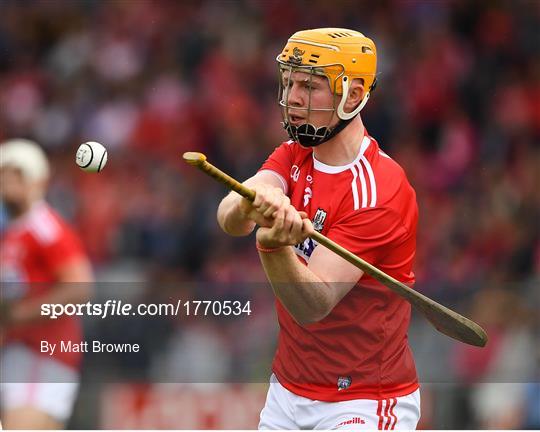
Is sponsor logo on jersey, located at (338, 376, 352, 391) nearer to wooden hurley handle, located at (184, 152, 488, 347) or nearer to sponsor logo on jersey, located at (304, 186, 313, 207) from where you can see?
wooden hurley handle, located at (184, 152, 488, 347)

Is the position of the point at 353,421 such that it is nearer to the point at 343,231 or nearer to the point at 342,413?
the point at 342,413

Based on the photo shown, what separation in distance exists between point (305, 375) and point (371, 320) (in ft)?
0.90

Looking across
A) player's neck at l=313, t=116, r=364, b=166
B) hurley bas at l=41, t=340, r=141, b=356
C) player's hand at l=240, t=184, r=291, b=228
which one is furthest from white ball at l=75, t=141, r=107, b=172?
hurley bas at l=41, t=340, r=141, b=356

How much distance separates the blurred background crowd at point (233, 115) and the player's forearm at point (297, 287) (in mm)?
2828

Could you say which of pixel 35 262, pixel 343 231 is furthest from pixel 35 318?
pixel 343 231

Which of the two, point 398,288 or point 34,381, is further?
point 34,381

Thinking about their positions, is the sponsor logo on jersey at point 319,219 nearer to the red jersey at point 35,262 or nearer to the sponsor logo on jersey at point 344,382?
the sponsor logo on jersey at point 344,382

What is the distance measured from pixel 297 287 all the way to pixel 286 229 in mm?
232

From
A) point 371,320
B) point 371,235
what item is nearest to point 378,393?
point 371,320

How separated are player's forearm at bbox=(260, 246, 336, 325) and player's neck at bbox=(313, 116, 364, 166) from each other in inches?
16.8

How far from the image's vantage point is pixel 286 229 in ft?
11.0

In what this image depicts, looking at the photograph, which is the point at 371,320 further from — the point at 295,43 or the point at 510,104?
the point at 510,104

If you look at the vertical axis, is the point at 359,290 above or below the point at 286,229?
below

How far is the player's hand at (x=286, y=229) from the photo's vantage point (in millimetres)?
3357
